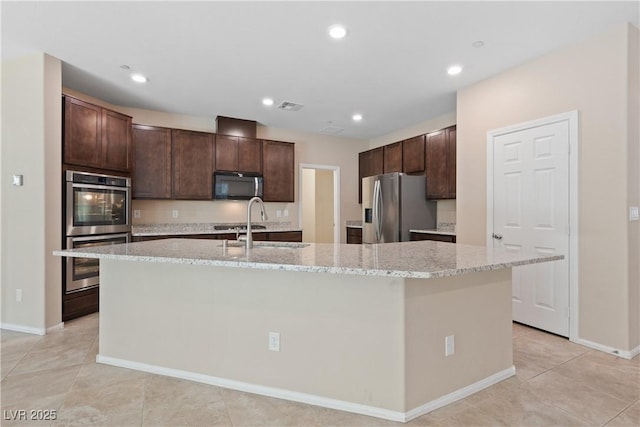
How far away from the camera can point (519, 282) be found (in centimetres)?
339

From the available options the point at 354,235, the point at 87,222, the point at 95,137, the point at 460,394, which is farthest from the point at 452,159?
the point at 87,222

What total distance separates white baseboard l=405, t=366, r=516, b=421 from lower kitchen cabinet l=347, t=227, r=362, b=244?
411 centimetres

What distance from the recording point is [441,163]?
4664mm

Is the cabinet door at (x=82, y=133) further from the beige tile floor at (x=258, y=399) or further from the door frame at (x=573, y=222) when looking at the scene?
the door frame at (x=573, y=222)

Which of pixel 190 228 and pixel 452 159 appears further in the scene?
pixel 190 228

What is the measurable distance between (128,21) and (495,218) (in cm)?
379

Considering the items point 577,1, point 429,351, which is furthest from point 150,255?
point 577,1

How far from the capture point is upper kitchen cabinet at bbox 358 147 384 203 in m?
6.00

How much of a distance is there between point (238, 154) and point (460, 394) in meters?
4.29

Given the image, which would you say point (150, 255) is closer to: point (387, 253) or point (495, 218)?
point (387, 253)

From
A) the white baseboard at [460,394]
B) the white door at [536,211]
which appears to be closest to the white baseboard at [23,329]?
the white baseboard at [460,394]

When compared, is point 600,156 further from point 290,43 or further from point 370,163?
point 370,163

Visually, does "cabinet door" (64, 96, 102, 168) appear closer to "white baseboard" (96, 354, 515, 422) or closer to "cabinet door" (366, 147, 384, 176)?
"white baseboard" (96, 354, 515, 422)

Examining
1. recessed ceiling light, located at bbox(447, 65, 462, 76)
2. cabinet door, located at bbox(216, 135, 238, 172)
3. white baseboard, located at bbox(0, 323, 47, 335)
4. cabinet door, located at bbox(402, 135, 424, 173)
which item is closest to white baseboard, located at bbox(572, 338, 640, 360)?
recessed ceiling light, located at bbox(447, 65, 462, 76)
